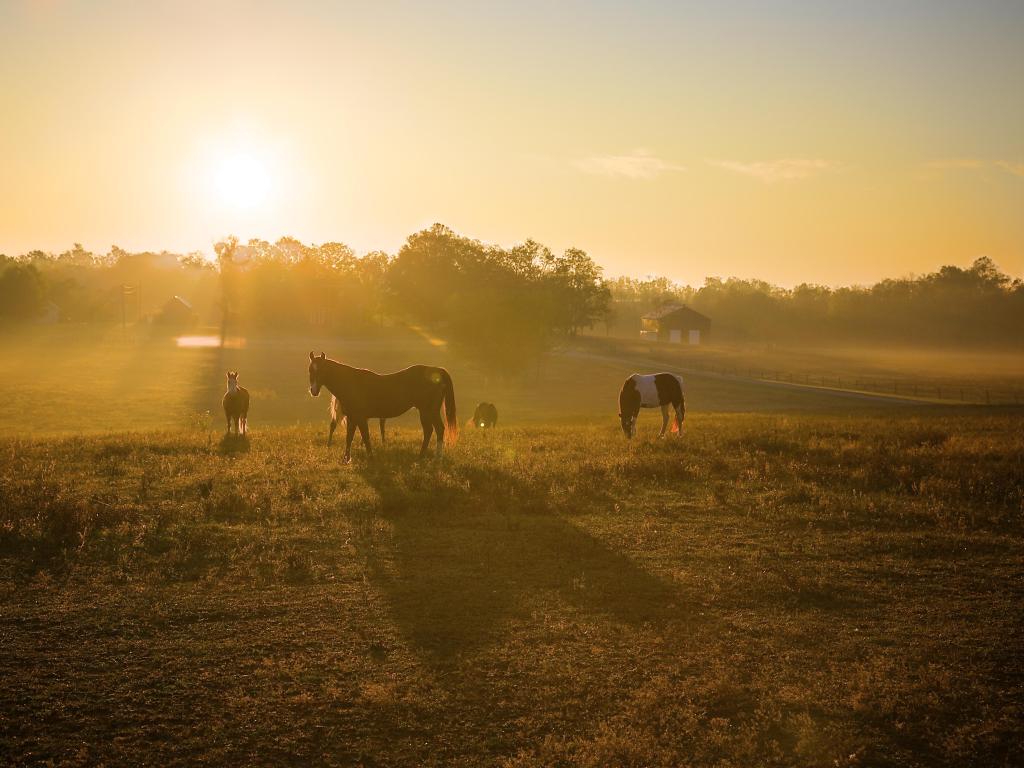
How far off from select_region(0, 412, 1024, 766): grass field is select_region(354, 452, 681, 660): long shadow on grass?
5 cm

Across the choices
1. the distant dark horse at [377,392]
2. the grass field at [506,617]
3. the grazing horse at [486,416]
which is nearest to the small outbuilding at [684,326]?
the grazing horse at [486,416]

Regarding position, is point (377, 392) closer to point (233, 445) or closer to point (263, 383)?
point (233, 445)

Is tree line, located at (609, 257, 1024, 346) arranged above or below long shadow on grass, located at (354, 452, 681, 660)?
above

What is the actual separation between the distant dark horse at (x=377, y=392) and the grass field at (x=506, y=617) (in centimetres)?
183

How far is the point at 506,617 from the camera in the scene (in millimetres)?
8719

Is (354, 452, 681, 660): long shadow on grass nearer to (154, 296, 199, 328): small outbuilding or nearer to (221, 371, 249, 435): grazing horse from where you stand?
(221, 371, 249, 435): grazing horse

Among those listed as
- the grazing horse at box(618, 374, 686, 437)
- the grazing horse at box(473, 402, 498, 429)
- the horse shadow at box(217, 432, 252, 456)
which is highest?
the grazing horse at box(618, 374, 686, 437)

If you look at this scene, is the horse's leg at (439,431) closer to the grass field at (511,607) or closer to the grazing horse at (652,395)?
the grass field at (511,607)

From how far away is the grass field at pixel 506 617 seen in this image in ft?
20.4

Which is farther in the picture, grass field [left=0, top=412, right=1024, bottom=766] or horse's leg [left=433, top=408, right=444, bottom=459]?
horse's leg [left=433, top=408, right=444, bottom=459]

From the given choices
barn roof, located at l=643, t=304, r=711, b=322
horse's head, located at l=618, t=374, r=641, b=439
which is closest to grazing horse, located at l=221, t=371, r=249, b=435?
horse's head, located at l=618, t=374, r=641, b=439

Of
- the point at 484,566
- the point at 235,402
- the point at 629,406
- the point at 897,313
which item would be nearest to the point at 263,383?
the point at 235,402

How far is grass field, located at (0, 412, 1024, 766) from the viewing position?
6227mm

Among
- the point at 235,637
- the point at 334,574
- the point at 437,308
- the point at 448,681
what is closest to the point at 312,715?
the point at 448,681
